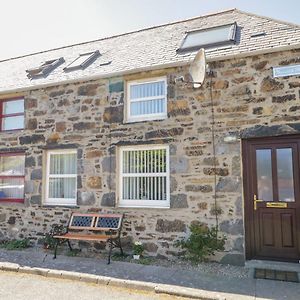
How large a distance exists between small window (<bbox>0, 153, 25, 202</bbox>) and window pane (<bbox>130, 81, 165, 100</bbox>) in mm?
3622

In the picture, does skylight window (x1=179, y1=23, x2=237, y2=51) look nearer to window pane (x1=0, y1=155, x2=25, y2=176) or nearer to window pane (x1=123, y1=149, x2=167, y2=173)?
window pane (x1=123, y1=149, x2=167, y2=173)

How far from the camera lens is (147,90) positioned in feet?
24.9

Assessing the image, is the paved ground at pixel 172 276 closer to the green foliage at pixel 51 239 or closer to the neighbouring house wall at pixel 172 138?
the green foliage at pixel 51 239

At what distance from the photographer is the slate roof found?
22.5 feet

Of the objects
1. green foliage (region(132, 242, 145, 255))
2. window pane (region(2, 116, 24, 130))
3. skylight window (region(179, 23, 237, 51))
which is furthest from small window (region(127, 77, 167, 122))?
window pane (region(2, 116, 24, 130))

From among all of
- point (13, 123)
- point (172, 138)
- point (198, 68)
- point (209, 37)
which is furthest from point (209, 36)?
point (13, 123)

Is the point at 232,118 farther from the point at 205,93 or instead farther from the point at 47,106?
the point at 47,106

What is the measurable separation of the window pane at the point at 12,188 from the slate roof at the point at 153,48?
8.43 feet

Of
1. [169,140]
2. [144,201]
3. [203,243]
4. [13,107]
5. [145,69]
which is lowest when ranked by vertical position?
[203,243]

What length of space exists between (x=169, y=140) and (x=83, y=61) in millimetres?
4022

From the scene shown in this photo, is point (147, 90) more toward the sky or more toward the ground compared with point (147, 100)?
more toward the sky

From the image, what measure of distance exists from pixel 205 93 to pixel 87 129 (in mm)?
3092

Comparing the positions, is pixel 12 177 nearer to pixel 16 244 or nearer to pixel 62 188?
pixel 62 188

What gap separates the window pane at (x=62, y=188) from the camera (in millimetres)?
8039
